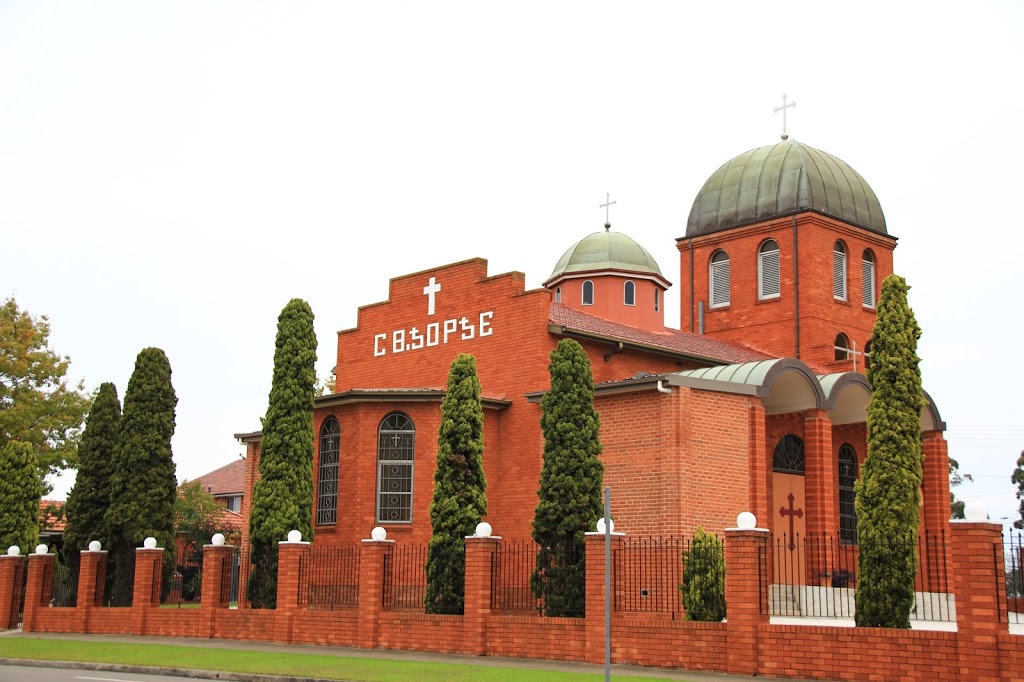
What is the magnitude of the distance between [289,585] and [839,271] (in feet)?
62.2

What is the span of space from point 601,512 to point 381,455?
664 centimetres

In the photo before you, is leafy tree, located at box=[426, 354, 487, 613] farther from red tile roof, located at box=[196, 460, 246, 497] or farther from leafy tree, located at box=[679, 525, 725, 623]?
red tile roof, located at box=[196, 460, 246, 497]

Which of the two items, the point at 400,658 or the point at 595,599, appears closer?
the point at 595,599

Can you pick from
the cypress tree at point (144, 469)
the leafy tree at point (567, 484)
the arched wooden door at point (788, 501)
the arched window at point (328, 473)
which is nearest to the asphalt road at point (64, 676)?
the leafy tree at point (567, 484)

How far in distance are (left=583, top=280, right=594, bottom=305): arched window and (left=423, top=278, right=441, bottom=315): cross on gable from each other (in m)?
5.52

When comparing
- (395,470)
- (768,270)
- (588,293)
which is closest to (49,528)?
(395,470)

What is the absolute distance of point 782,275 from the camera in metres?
33.0

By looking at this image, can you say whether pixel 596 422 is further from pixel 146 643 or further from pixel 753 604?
pixel 146 643

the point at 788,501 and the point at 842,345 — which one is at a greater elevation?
the point at 842,345

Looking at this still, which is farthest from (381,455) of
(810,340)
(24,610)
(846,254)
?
(846,254)

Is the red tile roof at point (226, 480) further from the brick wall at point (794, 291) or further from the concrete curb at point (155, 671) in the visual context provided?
the concrete curb at point (155, 671)

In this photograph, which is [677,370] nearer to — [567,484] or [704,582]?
[567,484]

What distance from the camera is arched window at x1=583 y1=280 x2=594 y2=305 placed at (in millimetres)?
32188

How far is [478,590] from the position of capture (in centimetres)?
2002
